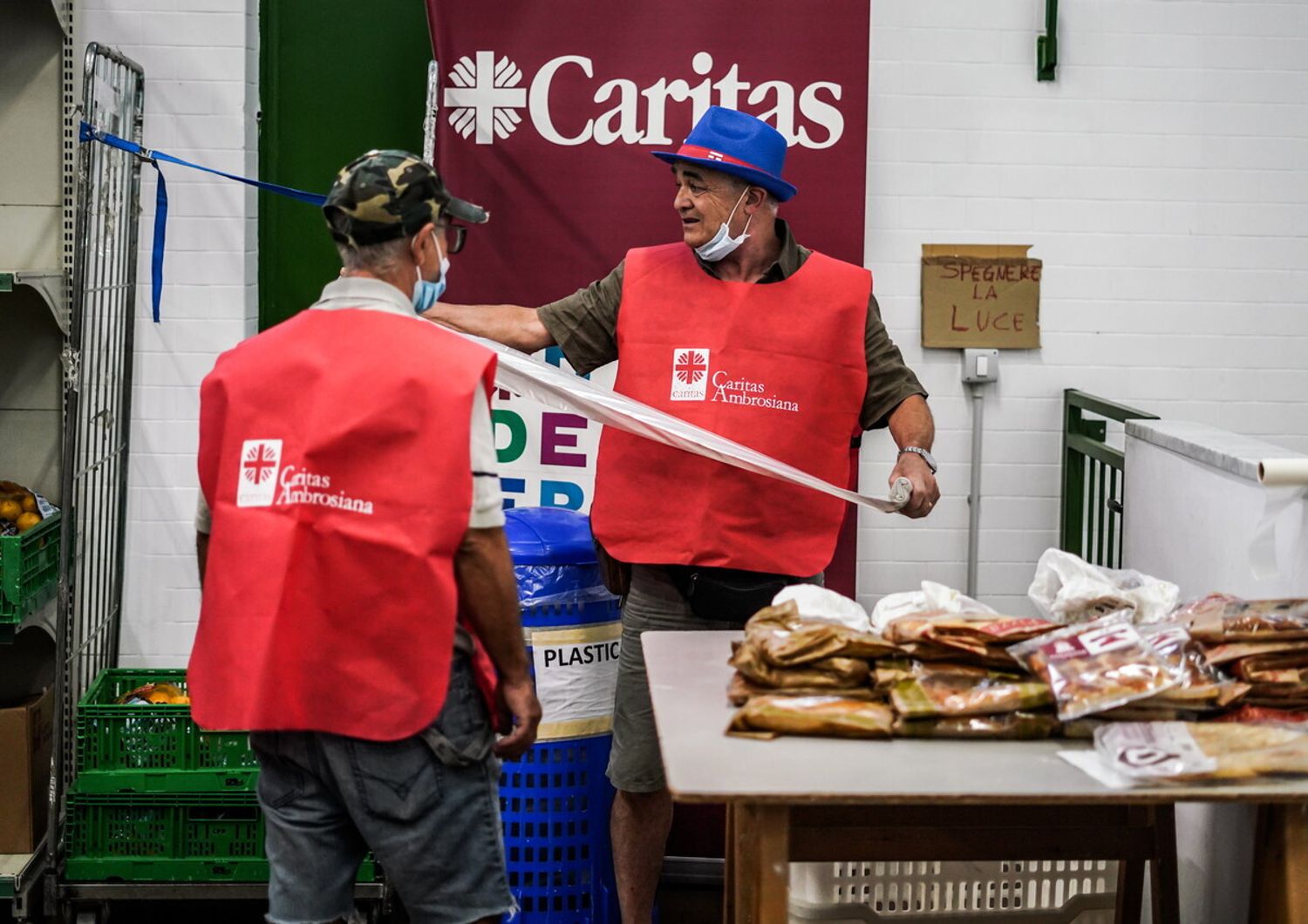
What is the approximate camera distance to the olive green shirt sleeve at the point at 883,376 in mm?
3562

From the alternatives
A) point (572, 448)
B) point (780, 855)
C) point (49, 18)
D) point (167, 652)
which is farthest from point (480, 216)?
point (167, 652)

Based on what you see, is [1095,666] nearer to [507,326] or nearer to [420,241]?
[420,241]

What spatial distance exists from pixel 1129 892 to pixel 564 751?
140cm

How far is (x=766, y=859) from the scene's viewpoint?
2.15 meters

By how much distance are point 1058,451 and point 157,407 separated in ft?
8.74

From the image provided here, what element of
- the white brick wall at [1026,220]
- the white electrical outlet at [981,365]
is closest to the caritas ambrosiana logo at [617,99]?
the white brick wall at [1026,220]

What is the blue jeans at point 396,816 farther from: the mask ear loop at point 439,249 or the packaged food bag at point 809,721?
the mask ear loop at point 439,249

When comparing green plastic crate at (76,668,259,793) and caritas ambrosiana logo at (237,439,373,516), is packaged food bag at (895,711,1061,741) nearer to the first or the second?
caritas ambrosiana logo at (237,439,373,516)

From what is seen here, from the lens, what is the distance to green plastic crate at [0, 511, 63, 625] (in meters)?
3.67

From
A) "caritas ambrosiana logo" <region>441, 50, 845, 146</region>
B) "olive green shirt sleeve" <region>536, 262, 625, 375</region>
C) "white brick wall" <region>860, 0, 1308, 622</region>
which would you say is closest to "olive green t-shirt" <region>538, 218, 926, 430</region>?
"olive green shirt sleeve" <region>536, 262, 625, 375</region>

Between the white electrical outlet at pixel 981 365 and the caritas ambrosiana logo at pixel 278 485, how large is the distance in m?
2.72

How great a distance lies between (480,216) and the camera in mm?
2549

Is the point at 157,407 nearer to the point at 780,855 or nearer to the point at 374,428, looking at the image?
the point at 374,428

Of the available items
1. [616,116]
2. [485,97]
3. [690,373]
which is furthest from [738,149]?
[485,97]
